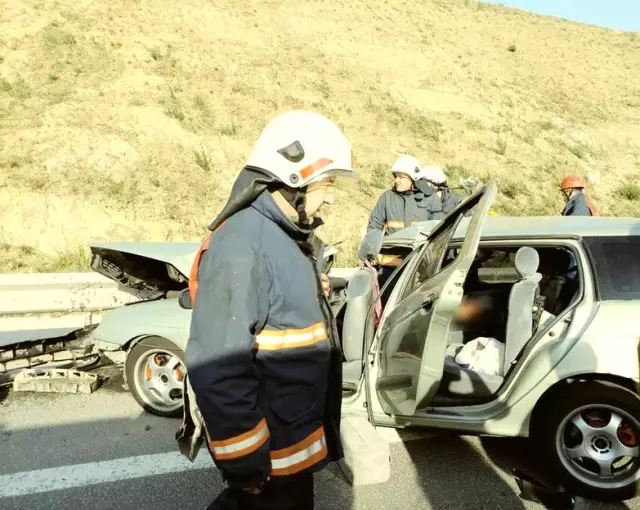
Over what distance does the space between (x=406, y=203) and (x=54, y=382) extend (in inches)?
149

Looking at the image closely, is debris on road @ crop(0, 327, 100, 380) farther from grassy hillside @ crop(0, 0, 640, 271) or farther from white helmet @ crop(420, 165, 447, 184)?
white helmet @ crop(420, 165, 447, 184)

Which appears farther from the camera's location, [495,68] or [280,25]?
[495,68]

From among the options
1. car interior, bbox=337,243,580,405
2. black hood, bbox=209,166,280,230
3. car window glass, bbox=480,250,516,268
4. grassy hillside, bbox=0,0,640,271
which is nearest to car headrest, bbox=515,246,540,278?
car interior, bbox=337,243,580,405

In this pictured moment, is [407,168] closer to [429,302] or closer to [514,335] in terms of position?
[514,335]

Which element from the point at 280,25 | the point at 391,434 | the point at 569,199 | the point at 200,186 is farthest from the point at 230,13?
the point at 391,434

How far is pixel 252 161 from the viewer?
6.23 ft

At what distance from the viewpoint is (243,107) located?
17.2 metres

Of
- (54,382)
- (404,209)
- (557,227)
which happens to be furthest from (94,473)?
(404,209)

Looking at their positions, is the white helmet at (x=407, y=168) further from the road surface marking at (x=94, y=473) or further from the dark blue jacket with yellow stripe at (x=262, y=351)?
the dark blue jacket with yellow stripe at (x=262, y=351)

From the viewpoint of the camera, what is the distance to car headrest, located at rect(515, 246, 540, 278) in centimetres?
371

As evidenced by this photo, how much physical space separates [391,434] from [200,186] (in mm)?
10683

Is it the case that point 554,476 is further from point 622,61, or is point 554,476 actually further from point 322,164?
point 622,61

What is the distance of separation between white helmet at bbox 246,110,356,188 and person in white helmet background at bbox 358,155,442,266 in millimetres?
4437

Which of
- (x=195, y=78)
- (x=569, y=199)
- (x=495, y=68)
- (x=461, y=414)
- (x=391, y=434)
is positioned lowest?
(x=391, y=434)
